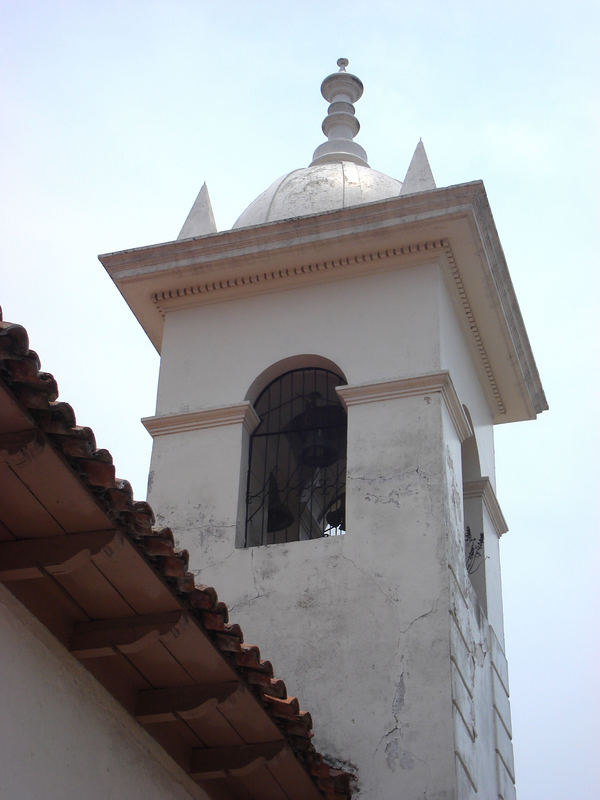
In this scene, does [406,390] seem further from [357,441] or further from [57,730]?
[57,730]

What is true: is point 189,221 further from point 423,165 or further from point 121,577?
point 121,577

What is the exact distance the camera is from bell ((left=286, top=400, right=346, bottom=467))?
10398 mm

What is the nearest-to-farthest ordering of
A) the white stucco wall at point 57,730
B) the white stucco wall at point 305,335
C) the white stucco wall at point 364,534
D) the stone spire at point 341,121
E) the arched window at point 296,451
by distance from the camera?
the white stucco wall at point 57,730, the white stucco wall at point 364,534, the white stucco wall at point 305,335, the arched window at point 296,451, the stone spire at point 341,121

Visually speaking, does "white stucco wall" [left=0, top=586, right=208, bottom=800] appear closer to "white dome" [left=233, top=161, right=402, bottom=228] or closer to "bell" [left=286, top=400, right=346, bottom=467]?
"bell" [left=286, top=400, right=346, bottom=467]

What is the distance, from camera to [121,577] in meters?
5.81

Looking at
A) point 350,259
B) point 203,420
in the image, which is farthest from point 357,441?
point 350,259

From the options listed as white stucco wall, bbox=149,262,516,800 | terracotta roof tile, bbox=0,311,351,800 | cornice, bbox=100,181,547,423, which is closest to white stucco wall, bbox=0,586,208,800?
terracotta roof tile, bbox=0,311,351,800

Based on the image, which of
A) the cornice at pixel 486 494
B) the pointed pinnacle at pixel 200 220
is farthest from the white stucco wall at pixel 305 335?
the cornice at pixel 486 494

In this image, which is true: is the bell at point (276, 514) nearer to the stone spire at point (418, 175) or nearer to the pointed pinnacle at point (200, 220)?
the pointed pinnacle at point (200, 220)

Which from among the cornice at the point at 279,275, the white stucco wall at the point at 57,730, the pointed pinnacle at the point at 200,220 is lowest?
the white stucco wall at the point at 57,730

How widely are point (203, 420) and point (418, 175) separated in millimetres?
2708

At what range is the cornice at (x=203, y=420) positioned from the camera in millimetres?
10094

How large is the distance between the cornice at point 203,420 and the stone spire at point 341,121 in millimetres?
3185

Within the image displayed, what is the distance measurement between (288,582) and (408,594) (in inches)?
32.7
